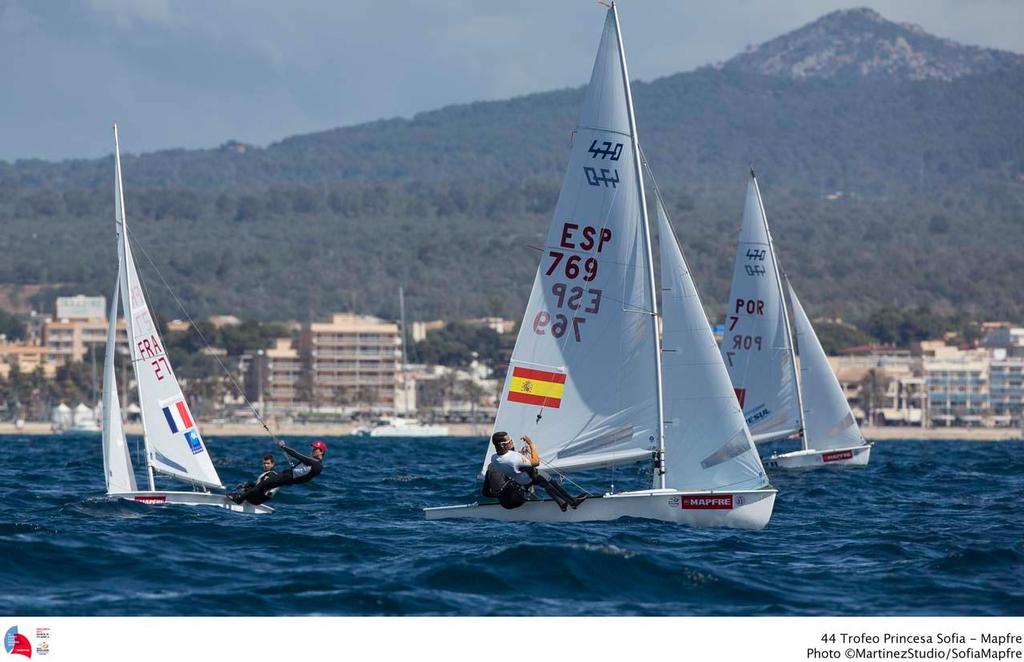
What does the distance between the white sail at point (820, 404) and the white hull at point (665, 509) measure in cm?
2134

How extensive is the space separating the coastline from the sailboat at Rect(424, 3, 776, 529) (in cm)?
11330

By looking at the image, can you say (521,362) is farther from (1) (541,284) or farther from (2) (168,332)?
(2) (168,332)

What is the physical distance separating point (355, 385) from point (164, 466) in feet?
494

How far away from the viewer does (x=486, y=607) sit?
17.3 metres

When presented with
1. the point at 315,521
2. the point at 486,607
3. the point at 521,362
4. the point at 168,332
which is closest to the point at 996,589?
the point at 486,607

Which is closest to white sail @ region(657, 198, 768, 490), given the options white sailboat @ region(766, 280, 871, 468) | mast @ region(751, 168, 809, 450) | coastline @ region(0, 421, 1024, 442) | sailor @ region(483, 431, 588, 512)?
sailor @ region(483, 431, 588, 512)

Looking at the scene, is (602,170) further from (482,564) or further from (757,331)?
(757,331)

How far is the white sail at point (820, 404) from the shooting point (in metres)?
45.2

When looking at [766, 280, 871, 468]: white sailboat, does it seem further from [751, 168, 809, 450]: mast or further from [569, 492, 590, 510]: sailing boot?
[569, 492, 590, 510]: sailing boot

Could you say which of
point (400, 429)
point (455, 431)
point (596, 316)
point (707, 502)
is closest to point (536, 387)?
point (596, 316)

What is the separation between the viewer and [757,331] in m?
42.8

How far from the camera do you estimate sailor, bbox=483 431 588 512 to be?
23.6 m
